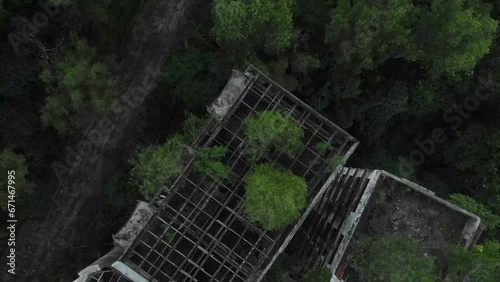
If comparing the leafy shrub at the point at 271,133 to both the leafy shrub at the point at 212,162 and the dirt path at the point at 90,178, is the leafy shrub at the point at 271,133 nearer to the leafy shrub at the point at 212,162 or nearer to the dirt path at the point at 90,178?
the leafy shrub at the point at 212,162

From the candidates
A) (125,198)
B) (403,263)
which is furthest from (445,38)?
(125,198)

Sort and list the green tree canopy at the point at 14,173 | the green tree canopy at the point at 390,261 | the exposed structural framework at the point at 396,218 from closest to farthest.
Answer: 1. the green tree canopy at the point at 390,261
2. the exposed structural framework at the point at 396,218
3. the green tree canopy at the point at 14,173

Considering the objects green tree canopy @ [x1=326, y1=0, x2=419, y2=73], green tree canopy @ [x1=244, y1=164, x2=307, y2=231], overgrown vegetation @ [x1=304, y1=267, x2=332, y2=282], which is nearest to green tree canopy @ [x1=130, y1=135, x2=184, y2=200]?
green tree canopy @ [x1=244, y1=164, x2=307, y2=231]

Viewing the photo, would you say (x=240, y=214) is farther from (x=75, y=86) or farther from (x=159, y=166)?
(x=75, y=86)

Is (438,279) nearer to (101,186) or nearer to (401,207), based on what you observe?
(401,207)

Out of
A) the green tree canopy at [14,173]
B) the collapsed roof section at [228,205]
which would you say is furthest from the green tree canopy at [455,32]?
the green tree canopy at [14,173]

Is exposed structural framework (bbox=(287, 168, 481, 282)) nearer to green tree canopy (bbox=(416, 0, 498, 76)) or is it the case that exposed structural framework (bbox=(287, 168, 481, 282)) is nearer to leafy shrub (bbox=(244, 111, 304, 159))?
leafy shrub (bbox=(244, 111, 304, 159))

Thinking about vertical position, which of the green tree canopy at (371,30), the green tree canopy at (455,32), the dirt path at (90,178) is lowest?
the dirt path at (90,178)
